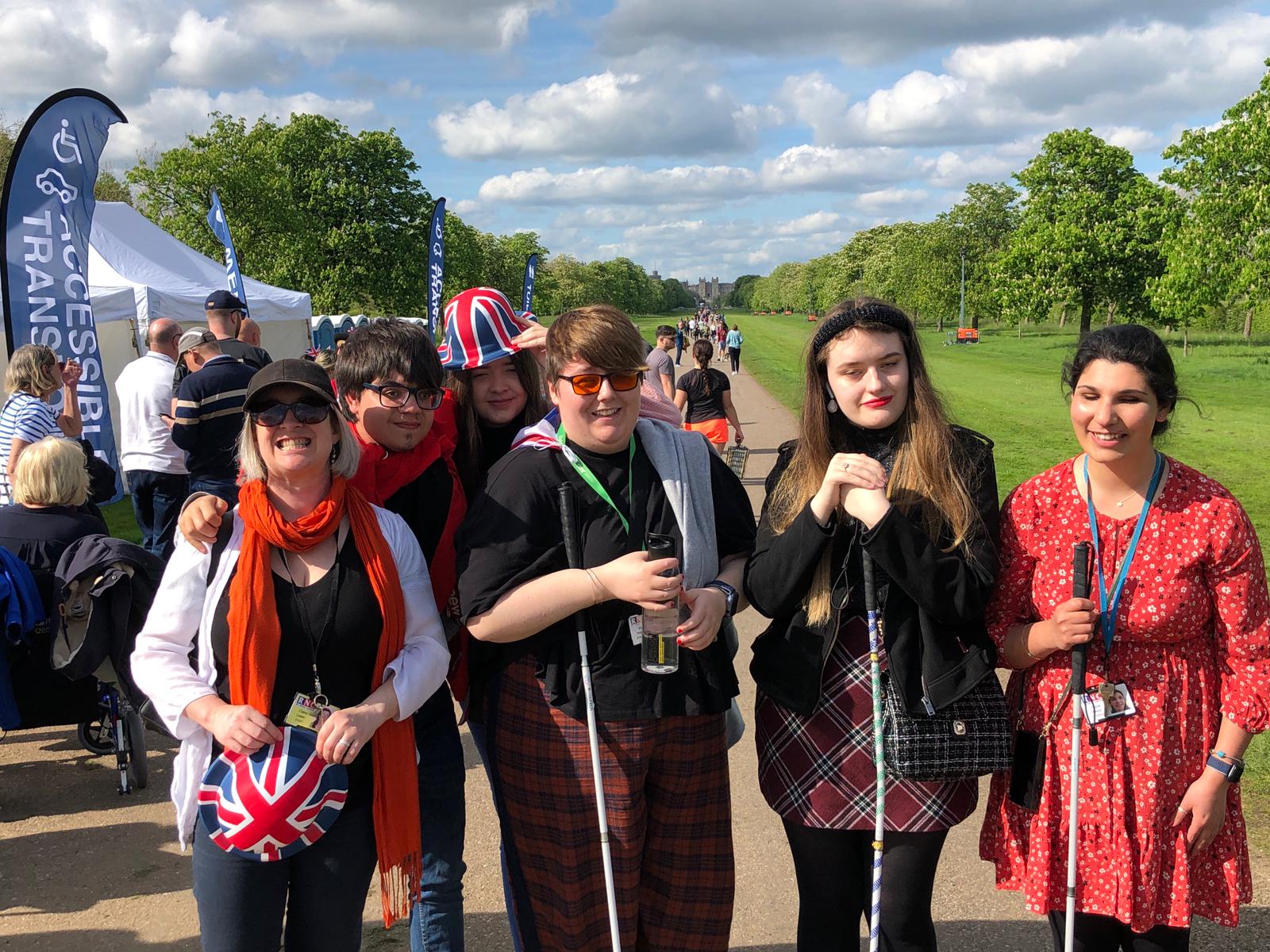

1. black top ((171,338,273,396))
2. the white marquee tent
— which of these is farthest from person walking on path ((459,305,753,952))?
the white marquee tent

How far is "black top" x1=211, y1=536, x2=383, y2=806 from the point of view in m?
2.65

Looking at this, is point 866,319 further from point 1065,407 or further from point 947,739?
point 1065,407

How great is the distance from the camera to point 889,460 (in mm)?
2738

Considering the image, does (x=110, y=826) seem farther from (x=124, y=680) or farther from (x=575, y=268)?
(x=575, y=268)

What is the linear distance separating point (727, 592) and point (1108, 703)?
1009 millimetres

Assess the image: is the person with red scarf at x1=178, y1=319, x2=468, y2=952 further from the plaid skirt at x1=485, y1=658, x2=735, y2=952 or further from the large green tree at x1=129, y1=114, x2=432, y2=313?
the large green tree at x1=129, y1=114, x2=432, y2=313

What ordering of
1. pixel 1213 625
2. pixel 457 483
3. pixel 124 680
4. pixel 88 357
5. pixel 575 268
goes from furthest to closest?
pixel 575 268 → pixel 88 357 → pixel 124 680 → pixel 457 483 → pixel 1213 625

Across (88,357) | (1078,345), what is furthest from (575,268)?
(1078,345)

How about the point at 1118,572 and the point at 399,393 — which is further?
the point at 399,393

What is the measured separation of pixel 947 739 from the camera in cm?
262

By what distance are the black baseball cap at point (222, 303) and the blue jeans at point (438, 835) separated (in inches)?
262

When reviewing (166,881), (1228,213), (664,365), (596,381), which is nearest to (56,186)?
(664,365)

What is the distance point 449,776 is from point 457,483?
95cm

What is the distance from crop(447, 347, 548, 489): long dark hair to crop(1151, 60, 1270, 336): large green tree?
13497mm
